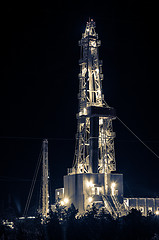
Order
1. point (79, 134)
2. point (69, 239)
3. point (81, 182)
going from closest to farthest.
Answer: point (69, 239), point (81, 182), point (79, 134)

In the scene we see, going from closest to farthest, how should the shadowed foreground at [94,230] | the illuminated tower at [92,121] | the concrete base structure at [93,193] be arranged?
1. the shadowed foreground at [94,230]
2. the concrete base structure at [93,193]
3. the illuminated tower at [92,121]

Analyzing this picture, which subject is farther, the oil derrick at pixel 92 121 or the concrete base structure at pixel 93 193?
the oil derrick at pixel 92 121

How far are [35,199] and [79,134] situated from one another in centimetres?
2521

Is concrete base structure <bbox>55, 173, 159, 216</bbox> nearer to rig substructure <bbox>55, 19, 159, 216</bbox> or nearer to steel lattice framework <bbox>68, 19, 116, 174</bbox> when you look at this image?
rig substructure <bbox>55, 19, 159, 216</bbox>

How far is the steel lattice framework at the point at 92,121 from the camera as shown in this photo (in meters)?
55.3

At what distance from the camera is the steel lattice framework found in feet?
181

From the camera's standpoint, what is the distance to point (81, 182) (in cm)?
5309

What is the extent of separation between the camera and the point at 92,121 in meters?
55.5

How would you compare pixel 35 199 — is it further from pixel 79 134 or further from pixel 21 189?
pixel 79 134

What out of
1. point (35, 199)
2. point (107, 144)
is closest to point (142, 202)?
point (107, 144)

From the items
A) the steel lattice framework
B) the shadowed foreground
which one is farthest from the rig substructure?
the shadowed foreground

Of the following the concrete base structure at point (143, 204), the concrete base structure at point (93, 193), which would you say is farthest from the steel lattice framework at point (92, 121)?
the concrete base structure at point (143, 204)

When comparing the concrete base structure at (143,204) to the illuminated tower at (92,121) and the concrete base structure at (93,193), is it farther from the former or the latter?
the illuminated tower at (92,121)

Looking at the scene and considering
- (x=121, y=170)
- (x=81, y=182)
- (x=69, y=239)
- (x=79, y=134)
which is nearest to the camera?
(x=69, y=239)
